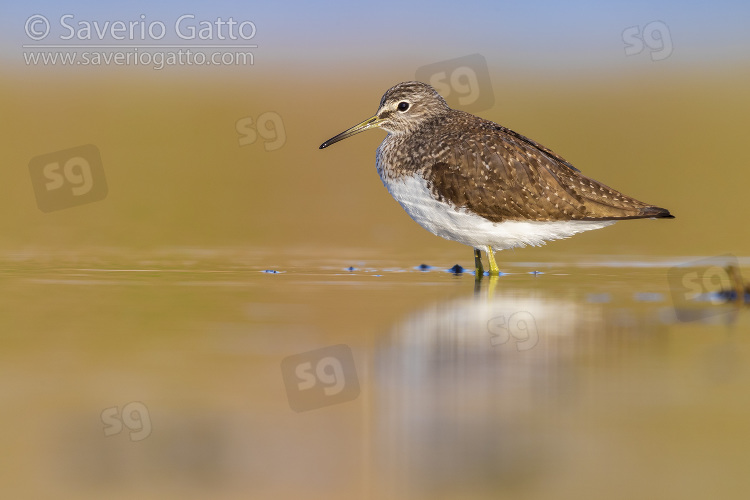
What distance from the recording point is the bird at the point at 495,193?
1170cm

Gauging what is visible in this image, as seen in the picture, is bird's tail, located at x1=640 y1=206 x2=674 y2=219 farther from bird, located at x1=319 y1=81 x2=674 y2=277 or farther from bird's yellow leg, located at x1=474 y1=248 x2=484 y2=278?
bird's yellow leg, located at x1=474 y1=248 x2=484 y2=278

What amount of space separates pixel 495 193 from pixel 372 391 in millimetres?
5388

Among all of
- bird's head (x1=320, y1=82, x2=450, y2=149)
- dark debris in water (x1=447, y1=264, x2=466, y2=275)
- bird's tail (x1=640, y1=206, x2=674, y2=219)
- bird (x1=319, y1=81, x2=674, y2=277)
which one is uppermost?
bird's head (x1=320, y1=82, x2=450, y2=149)

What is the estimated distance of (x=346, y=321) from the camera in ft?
29.2

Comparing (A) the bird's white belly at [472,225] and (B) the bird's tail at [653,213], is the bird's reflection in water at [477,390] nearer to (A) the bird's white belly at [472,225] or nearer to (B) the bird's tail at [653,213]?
(A) the bird's white belly at [472,225]

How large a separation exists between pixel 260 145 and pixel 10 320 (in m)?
19.8

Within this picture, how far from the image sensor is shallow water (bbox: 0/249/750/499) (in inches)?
204

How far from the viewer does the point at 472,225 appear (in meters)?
11.7

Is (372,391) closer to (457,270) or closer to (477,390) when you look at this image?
(477,390)

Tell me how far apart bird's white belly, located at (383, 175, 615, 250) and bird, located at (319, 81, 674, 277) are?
0.01 metres

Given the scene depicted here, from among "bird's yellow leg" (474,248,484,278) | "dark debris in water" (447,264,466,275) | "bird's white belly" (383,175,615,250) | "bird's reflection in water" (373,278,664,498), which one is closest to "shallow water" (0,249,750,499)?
"bird's reflection in water" (373,278,664,498)

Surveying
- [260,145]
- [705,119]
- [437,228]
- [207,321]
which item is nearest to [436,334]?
[207,321]

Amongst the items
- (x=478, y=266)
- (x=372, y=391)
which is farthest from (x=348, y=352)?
(x=478, y=266)

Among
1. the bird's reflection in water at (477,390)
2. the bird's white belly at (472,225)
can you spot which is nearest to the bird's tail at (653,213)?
the bird's white belly at (472,225)
